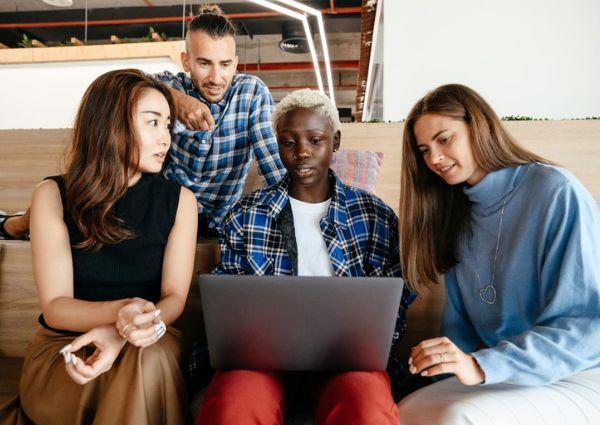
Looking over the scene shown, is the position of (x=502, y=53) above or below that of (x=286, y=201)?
above

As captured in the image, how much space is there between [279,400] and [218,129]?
42.3 inches

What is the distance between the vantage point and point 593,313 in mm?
1051

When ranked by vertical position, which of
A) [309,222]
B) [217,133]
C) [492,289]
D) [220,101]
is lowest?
[492,289]

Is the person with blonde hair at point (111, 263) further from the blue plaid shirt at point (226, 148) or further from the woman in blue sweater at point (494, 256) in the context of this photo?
the woman in blue sweater at point (494, 256)

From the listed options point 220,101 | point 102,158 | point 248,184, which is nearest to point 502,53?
point 248,184

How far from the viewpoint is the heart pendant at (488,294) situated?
1.26 m

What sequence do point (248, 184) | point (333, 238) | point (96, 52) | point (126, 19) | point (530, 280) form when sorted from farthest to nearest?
point (126, 19) < point (96, 52) < point (248, 184) < point (333, 238) < point (530, 280)

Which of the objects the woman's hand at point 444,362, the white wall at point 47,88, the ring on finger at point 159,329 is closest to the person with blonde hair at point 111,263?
the ring on finger at point 159,329

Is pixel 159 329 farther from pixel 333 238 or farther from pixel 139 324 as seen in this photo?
pixel 333 238

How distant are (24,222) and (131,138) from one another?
795mm

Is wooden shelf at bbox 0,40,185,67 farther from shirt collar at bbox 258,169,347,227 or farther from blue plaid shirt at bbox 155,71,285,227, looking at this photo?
shirt collar at bbox 258,169,347,227

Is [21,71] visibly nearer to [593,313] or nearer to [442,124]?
[442,124]

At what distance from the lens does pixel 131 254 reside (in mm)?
1319

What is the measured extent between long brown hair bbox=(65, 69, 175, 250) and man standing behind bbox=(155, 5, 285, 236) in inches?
15.8
